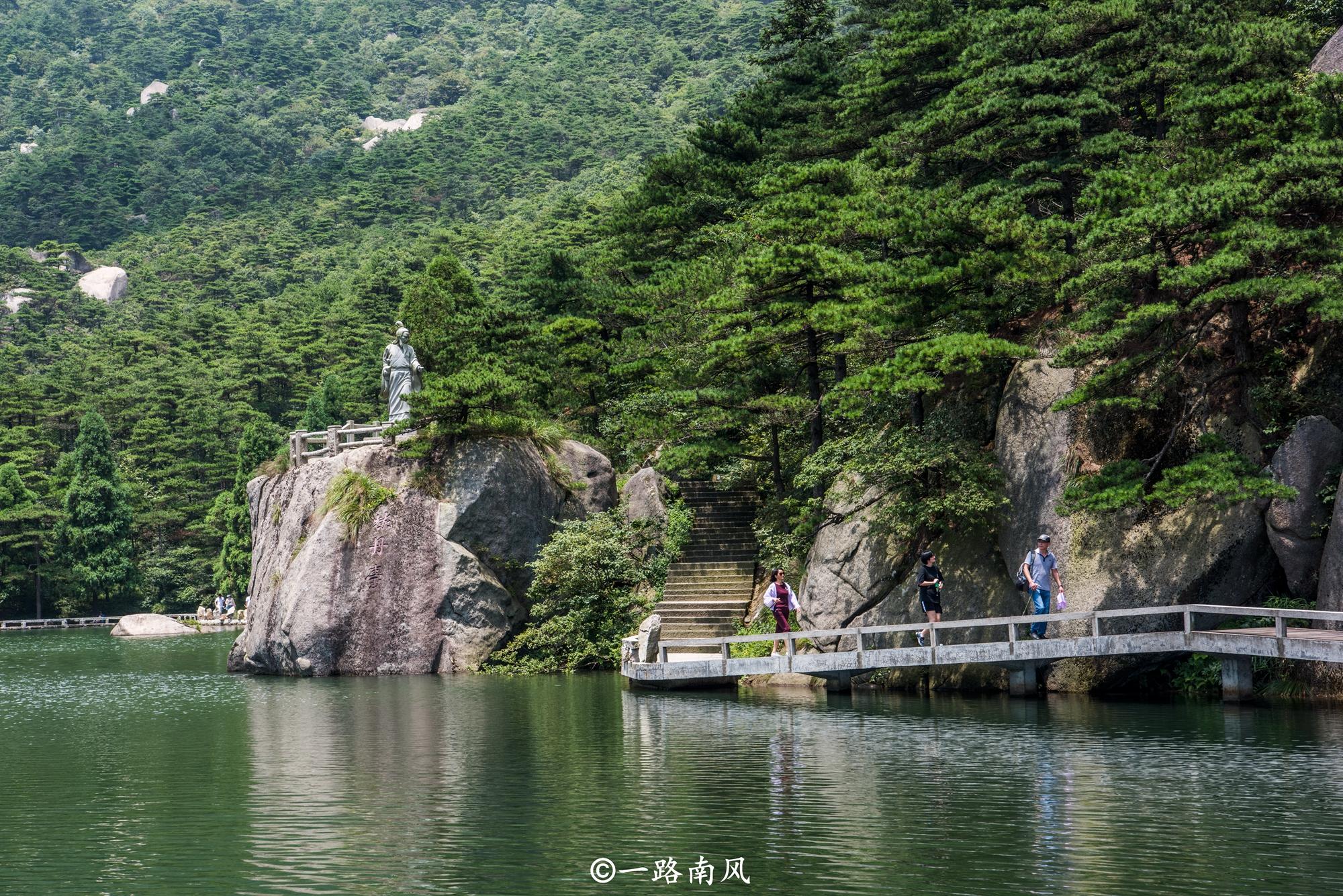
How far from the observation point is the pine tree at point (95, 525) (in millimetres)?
71188

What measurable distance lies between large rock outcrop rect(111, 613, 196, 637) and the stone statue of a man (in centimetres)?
3072

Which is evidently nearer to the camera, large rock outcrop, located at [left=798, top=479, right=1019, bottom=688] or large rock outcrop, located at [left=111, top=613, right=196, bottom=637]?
large rock outcrop, located at [left=798, top=479, right=1019, bottom=688]

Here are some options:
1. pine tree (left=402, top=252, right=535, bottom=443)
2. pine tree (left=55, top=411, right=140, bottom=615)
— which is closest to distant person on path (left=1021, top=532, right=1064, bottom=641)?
pine tree (left=402, top=252, right=535, bottom=443)

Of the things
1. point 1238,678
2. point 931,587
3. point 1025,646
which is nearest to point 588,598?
point 931,587

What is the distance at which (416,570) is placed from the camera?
36.2 m

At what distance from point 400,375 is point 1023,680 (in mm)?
20109

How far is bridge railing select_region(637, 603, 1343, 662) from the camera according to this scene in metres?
21.5

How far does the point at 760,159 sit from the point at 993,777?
101 ft

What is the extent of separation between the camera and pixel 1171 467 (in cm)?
2320

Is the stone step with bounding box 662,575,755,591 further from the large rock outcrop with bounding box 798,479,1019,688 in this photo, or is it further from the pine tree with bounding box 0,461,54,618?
the pine tree with bounding box 0,461,54,618

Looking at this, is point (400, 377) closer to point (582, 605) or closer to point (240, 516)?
point (582, 605)

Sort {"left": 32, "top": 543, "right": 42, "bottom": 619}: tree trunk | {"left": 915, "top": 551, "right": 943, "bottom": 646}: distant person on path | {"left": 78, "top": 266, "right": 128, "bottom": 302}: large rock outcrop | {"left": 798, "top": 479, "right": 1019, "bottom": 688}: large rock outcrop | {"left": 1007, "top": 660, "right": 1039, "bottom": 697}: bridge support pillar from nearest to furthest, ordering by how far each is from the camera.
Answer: {"left": 1007, "top": 660, "right": 1039, "bottom": 697}: bridge support pillar
{"left": 915, "top": 551, "right": 943, "bottom": 646}: distant person on path
{"left": 798, "top": 479, "right": 1019, "bottom": 688}: large rock outcrop
{"left": 32, "top": 543, "right": 42, "bottom": 619}: tree trunk
{"left": 78, "top": 266, "right": 128, "bottom": 302}: large rock outcrop

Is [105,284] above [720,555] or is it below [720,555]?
above

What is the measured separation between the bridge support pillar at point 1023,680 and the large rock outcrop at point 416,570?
15104 mm
